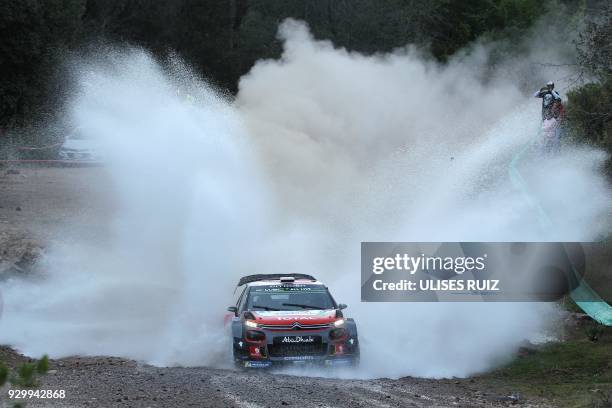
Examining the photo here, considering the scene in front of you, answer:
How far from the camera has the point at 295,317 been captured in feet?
44.4

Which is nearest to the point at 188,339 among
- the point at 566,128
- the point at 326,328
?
the point at 326,328

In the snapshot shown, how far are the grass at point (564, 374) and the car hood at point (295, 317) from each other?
93.7 inches

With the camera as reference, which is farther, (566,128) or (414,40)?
(414,40)

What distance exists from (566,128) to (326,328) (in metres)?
8.32

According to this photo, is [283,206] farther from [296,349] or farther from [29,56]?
[29,56]

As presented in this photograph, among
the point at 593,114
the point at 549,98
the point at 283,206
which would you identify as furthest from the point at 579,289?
the point at 283,206

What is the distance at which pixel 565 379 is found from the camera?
44.4 ft

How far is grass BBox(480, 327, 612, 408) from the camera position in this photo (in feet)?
40.0

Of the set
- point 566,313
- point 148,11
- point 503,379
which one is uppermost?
point 148,11

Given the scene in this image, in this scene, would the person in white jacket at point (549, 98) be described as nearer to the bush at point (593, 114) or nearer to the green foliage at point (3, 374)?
the bush at point (593, 114)

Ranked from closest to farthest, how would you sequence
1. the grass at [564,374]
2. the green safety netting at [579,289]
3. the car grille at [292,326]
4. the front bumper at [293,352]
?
1. the grass at [564,374]
2. the front bumper at [293,352]
3. the car grille at [292,326]
4. the green safety netting at [579,289]

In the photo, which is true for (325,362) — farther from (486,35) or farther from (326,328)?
(486,35)

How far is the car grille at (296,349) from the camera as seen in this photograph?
43.3 ft

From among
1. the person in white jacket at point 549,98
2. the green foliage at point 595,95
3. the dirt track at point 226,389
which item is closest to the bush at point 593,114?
the green foliage at point 595,95
